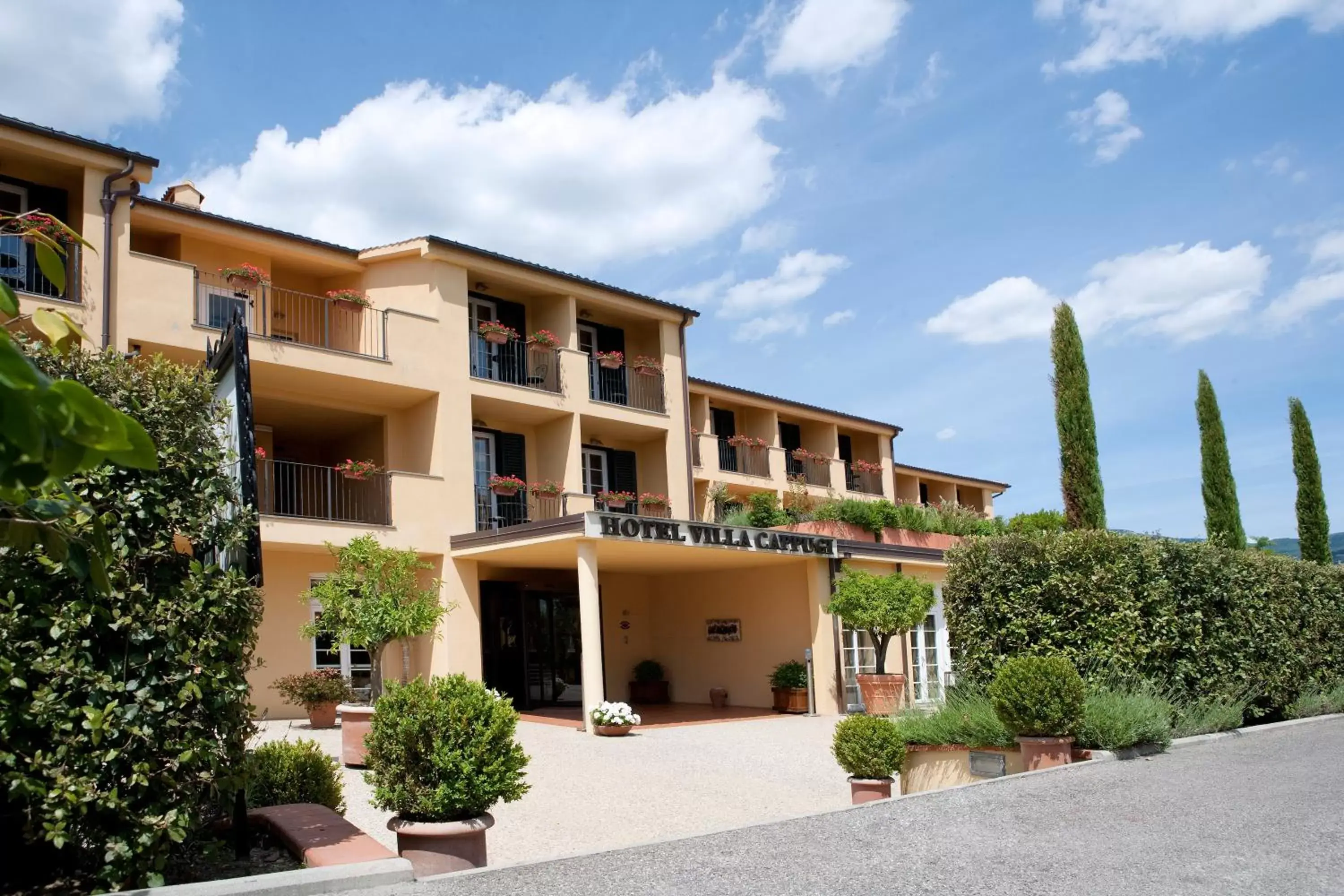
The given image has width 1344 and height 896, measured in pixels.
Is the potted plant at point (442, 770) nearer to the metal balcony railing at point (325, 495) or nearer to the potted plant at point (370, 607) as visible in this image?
the potted plant at point (370, 607)

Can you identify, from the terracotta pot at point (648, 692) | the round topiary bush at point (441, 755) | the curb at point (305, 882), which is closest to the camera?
the curb at point (305, 882)

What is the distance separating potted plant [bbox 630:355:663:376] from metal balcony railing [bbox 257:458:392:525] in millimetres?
6646

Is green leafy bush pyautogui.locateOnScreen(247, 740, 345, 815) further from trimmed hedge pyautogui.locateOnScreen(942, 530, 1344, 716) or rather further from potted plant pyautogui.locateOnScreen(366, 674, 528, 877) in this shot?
trimmed hedge pyautogui.locateOnScreen(942, 530, 1344, 716)

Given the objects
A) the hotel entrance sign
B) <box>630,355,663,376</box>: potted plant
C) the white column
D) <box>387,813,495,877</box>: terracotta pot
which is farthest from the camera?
<box>630,355,663,376</box>: potted plant

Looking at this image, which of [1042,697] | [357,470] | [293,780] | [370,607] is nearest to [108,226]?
[357,470]

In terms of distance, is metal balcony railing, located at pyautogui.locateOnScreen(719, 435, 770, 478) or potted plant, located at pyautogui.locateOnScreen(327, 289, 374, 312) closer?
potted plant, located at pyautogui.locateOnScreen(327, 289, 374, 312)

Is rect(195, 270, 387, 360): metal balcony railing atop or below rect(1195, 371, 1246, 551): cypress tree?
atop

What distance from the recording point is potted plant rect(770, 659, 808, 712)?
19.8 metres

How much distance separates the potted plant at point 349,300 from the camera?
60.5ft

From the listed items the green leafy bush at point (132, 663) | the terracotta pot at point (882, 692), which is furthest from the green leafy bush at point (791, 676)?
the green leafy bush at point (132, 663)

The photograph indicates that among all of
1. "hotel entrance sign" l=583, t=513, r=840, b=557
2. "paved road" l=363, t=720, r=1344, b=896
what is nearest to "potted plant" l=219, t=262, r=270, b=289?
"hotel entrance sign" l=583, t=513, r=840, b=557

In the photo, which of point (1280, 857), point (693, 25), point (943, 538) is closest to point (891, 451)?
point (943, 538)

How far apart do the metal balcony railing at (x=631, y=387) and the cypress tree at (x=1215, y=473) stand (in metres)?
13.1

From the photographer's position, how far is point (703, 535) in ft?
58.2
